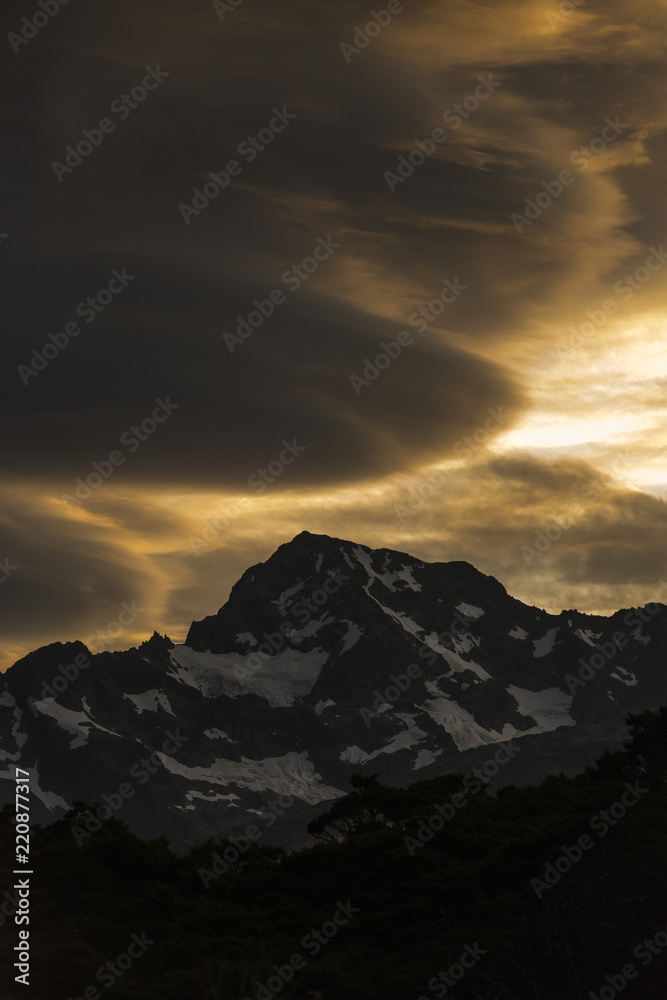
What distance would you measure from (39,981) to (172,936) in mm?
10155

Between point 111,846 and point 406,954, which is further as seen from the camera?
point 111,846

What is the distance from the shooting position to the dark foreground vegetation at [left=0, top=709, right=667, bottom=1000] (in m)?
57.2

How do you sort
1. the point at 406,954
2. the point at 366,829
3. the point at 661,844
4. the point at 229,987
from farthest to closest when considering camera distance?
the point at 366,829
the point at 661,844
the point at 406,954
the point at 229,987

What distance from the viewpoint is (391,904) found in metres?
66.7

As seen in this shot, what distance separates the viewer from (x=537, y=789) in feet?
274

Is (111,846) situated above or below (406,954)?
above

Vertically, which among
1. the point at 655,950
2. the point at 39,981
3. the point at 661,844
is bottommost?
the point at 39,981

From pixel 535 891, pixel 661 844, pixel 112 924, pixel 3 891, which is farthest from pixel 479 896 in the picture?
pixel 3 891

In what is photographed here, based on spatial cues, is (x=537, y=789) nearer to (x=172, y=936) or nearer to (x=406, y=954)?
(x=406, y=954)

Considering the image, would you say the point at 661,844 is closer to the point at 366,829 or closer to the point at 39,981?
the point at 366,829

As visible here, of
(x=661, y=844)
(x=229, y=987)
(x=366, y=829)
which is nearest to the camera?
(x=229, y=987)

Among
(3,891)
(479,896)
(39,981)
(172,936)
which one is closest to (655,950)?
(479,896)

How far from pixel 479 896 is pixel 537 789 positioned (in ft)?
70.2

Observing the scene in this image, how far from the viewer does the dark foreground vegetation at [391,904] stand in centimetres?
5722
